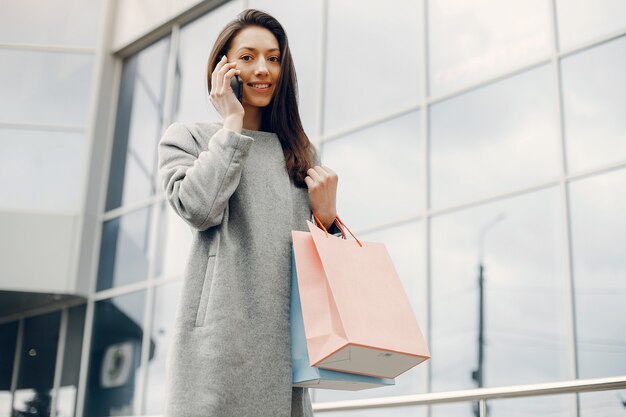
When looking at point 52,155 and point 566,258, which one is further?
point 52,155

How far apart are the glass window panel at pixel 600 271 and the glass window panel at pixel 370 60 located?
2186mm

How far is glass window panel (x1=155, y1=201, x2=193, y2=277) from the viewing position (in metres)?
10.4

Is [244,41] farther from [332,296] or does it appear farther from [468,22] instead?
[468,22]

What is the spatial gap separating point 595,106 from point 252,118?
194 inches

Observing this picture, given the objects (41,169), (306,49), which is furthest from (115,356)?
(306,49)

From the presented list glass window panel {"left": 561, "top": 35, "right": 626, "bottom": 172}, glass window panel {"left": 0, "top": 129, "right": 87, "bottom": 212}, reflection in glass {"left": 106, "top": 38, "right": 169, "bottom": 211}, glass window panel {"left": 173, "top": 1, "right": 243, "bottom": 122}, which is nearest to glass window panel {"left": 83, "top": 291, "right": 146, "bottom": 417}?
reflection in glass {"left": 106, "top": 38, "right": 169, "bottom": 211}

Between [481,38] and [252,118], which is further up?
[481,38]

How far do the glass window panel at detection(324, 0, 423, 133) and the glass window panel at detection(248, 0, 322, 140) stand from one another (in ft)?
0.54

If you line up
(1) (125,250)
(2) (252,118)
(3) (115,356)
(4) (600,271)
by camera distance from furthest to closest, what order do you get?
(1) (125,250) → (3) (115,356) → (4) (600,271) → (2) (252,118)

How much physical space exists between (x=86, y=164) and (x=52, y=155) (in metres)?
0.53

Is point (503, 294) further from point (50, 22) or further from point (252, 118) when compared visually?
point (50, 22)

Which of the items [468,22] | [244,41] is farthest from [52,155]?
[244,41]

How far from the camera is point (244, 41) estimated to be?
2.13 m

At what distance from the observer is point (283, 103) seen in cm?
217
